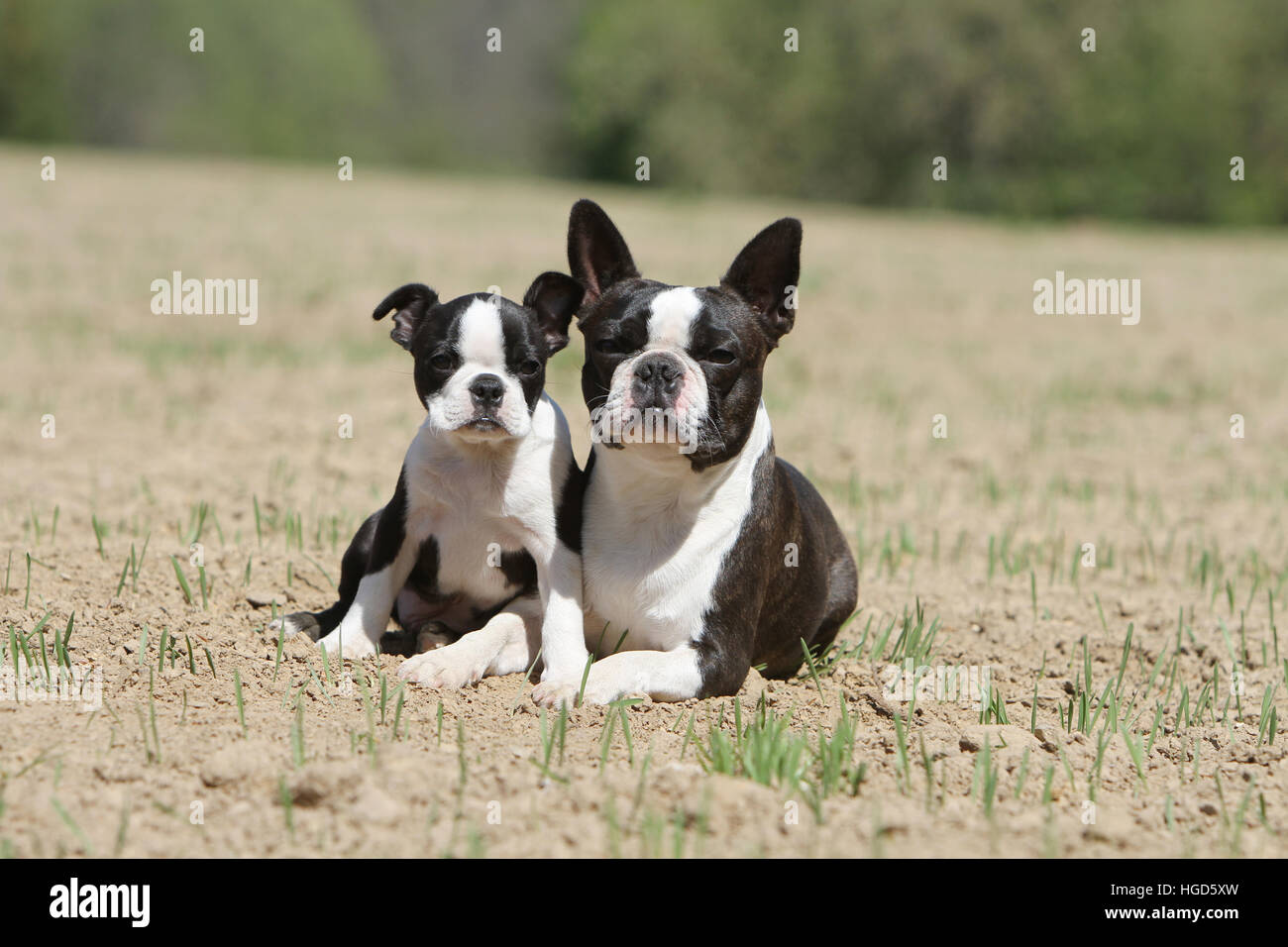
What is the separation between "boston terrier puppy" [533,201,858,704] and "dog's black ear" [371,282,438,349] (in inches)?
21.7

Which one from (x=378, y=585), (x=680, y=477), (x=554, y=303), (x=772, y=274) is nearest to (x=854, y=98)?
(x=772, y=274)

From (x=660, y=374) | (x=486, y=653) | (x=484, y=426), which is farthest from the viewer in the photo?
(x=486, y=653)

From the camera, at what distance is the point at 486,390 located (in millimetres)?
4320

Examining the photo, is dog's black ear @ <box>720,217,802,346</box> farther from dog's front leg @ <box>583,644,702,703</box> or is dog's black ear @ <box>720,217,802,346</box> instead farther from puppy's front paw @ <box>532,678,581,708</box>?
puppy's front paw @ <box>532,678,581,708</box>

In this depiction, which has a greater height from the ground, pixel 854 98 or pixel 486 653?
pixel 854 98

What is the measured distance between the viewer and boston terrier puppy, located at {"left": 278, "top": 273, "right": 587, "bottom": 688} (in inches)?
174

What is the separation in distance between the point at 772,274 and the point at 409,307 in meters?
1.34

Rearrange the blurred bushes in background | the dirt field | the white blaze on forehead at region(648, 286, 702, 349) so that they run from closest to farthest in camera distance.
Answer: the dirt field < the white blaze on forehead at region(648, 286, 702, 349) < the blurred bushes in background

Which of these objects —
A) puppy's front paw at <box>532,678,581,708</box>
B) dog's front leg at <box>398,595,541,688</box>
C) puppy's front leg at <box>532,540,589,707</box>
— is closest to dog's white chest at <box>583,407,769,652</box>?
puppy's front leg at <box>532,540,589,707</box>

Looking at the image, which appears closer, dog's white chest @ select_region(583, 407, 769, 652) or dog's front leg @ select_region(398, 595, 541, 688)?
dog's front leg @ select_region(398, 595, 541, 688)

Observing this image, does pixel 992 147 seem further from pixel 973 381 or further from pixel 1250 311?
pixel 973 381

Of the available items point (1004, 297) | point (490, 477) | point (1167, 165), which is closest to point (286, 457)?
point (490, 477)

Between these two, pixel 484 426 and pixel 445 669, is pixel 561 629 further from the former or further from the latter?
pixel 484 426

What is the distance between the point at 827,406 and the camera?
1184cm
